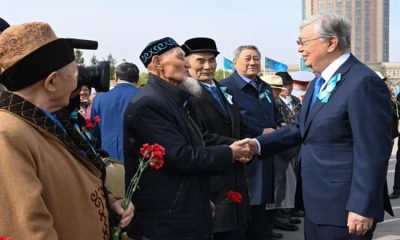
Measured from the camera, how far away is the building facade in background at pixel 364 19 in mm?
92500

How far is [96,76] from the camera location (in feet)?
8.73

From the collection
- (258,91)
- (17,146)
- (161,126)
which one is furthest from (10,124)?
(258,91)

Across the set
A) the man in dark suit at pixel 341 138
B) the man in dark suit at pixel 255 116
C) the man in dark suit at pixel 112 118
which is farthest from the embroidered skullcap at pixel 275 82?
the man in dark suit at pixel 341 138

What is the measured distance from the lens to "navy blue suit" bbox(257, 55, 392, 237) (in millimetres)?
2492

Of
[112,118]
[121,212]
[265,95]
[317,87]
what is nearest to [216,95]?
[265,95]

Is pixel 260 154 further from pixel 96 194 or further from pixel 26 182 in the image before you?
pixel 26 182

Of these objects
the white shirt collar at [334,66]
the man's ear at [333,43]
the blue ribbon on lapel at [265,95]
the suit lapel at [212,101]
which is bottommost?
the blue ribbon on lapel at [265,95]

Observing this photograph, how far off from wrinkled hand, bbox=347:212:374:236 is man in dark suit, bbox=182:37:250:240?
0.99 metres

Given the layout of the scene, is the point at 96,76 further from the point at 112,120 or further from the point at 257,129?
the point at 112,120

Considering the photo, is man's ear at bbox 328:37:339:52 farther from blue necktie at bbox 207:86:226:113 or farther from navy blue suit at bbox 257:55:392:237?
blue necktie at bbox 207:86:226:113

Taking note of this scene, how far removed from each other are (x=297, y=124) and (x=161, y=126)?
45.7 inches

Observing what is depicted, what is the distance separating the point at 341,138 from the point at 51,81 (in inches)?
62.9

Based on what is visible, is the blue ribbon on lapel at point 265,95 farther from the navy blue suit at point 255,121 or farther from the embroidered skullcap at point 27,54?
the embroidered skullcap at point 27,54

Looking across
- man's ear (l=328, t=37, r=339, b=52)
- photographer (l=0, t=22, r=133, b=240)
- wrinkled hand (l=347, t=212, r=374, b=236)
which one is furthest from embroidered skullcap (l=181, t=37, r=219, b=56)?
photographer (l=0, t=22, r=133, b=240)
